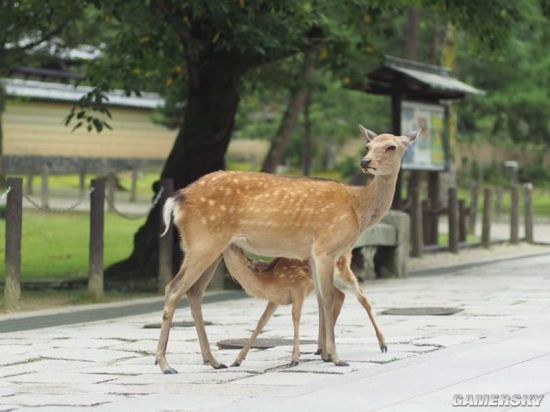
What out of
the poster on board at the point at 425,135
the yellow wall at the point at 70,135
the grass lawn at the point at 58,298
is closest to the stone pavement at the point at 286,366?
the grass lawn at the point at 58,298

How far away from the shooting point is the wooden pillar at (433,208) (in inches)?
949

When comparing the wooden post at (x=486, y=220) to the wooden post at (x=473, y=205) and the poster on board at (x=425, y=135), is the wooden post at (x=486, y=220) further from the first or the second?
the wooden post at (x=473, y=205)

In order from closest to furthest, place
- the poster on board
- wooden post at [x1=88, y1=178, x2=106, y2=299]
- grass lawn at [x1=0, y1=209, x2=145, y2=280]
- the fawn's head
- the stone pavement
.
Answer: the stone pavement, the fawn's head, wooden post at [x1=88, y1=178, x2=106, y2=299], grass lawn at [x1=0, y1=209, x2=145, y2=280], the poster on board

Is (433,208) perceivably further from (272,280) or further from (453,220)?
(272,280)

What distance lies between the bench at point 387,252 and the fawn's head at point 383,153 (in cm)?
854

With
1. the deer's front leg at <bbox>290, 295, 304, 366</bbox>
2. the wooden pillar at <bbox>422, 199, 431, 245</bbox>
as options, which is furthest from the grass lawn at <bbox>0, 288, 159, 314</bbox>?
the wooden pillar at <bbox>422, 199, 431, 245</bbox>

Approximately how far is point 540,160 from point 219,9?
42.6 meters

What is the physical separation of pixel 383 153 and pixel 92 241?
590cm

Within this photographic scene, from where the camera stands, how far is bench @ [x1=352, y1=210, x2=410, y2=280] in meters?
18.1

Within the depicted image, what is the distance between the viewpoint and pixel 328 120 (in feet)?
159

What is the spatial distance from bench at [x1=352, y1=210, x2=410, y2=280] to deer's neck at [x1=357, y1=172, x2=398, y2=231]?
837 centimetres

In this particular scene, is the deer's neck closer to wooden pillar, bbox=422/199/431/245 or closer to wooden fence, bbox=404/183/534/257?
wooden fence, bbox=404/183/534/257

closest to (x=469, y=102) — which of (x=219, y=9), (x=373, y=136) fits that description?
(x=219, y=9)

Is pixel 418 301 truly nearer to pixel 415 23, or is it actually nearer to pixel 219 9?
pixel 219 9
